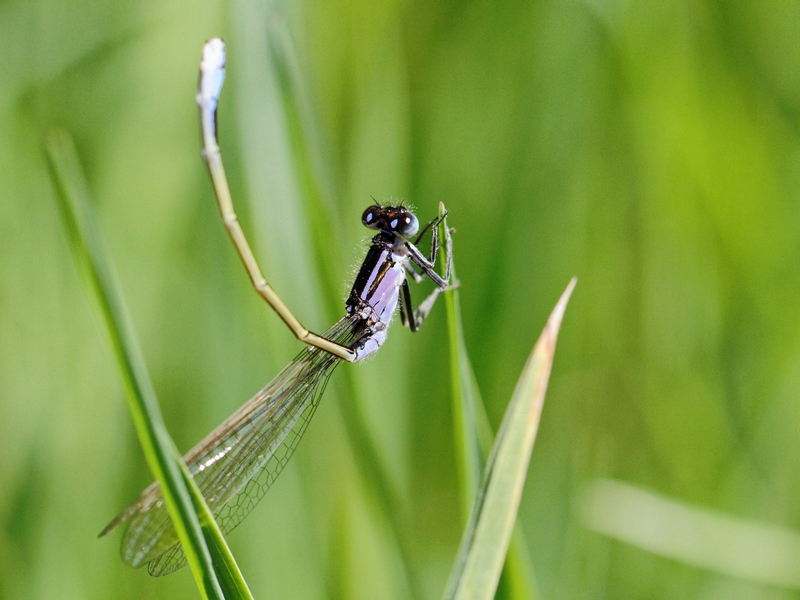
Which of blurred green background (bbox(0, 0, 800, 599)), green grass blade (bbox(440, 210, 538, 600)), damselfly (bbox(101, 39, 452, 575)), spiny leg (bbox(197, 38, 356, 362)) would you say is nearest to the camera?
green grass blade (bbox(440, 210, 538, 600))

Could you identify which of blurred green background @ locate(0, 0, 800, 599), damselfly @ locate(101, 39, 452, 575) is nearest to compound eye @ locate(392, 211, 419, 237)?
damselfly @ locate(101, 39, 452, 575)

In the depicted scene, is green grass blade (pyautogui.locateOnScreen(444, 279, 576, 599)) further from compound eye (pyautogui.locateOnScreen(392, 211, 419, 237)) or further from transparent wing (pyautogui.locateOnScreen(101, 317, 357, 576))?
compound eye (pyautogui.locateOnScreen(392, 211, 419, 237))

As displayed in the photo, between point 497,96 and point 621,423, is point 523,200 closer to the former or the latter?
point 497,96

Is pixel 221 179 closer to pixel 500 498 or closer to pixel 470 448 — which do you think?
pixel 470 448

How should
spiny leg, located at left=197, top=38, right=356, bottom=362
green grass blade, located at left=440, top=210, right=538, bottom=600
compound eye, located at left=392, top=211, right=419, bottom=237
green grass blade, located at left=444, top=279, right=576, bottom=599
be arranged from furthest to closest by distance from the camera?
compound eye, located at left=392, top=211, right=419, bottom=237 → spiny leg, located at left=197, top=38, right=356, bottom=362 → green grass blade, located at left=440, top=210, right=538, bottom=600 → green grass blade, located at left=444, top=279, right=576, bottom=599

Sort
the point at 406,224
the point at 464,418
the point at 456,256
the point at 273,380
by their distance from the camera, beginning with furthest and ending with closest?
the point at 456,256, the point at 406,224, the point at 273,380, the point at 464,418

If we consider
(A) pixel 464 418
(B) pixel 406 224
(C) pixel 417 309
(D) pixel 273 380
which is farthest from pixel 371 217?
(A) pixel 464 418

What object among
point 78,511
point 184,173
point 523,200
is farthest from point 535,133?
point 78,511
